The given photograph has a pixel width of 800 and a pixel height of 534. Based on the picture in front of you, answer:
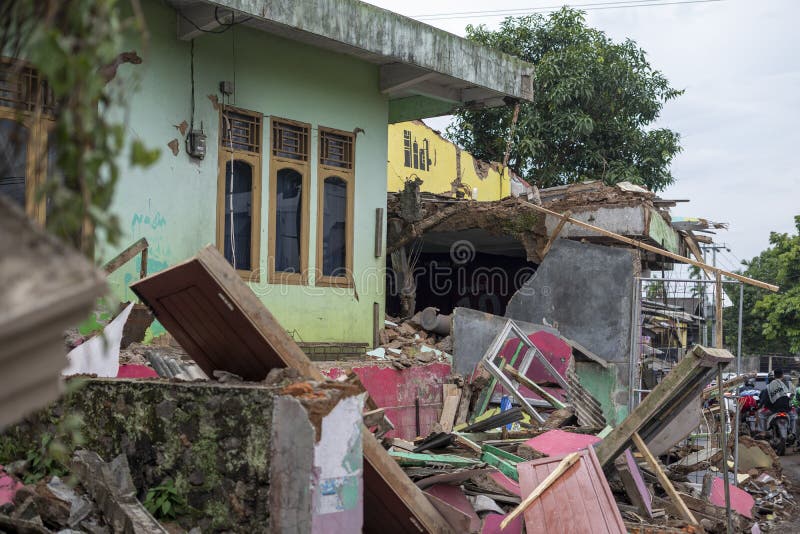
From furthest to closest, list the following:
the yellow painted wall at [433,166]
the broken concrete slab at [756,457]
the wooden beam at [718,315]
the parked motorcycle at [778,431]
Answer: the yellow painted wall at [433,166] → the parked motorcycle at [778,431] → the broken concrete slab at [756,457] → the wooden beam at [718,315]

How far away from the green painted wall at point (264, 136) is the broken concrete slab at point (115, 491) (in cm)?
281

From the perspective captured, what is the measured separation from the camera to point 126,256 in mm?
8945

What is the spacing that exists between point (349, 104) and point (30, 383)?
10428 mm

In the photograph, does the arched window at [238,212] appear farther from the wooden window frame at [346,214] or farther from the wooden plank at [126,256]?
the wooden plank at [126,256]

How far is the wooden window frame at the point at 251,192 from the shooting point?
1040 cm

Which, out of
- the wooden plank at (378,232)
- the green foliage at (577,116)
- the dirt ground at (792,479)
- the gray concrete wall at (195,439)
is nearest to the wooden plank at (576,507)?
the gray concrete wall at (195,439)

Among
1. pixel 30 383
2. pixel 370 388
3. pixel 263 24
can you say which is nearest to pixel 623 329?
pixel 370 388

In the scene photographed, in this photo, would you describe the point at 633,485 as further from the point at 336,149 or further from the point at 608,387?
the point at 336,149

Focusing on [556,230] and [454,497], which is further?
[556,230]

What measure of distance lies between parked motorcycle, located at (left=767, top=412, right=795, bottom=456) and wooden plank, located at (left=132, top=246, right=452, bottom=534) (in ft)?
40.7

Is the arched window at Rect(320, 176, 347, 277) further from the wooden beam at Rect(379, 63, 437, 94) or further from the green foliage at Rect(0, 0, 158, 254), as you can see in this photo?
the green foliage at Rect(0, 0, 158, 254)

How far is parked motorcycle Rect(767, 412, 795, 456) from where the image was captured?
16.3 metres

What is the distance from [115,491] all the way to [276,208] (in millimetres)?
5893

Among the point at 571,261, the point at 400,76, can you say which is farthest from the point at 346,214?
the point at 571,261
